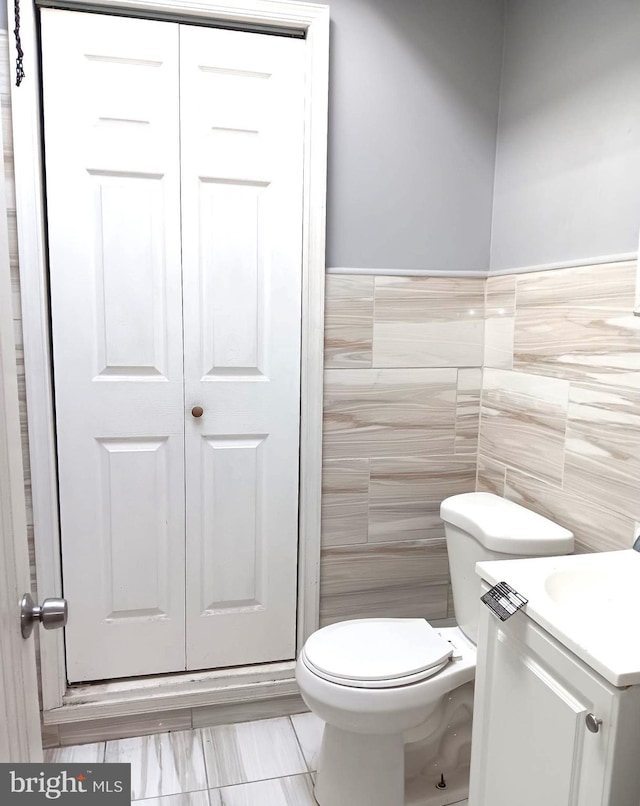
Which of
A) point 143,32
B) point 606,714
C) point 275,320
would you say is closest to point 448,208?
point 275,320

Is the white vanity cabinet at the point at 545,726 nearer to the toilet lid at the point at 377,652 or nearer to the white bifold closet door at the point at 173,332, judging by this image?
the toilet lid at the point at 377,652

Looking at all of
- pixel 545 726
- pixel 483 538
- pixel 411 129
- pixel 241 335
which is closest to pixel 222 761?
pixel 483 538

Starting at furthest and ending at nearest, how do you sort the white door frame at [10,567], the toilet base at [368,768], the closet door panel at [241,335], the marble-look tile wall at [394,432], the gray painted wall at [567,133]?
the marble-look tile wall at [394,432] < the closet door panel at [241,335] < the toilet base at [368,768] < the gray painted wall at [567,133] < the white door frame at [10,567]

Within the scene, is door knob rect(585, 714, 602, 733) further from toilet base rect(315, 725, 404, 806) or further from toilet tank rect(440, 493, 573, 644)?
toilet base rect(315, 725, 404, 806)

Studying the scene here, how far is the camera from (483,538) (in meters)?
1.67

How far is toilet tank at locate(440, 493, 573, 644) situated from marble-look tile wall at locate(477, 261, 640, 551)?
0.30ft

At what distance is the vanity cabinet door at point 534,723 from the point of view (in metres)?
0.95

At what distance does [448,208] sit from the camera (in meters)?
2.04

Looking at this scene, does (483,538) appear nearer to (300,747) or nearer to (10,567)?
(300,747)

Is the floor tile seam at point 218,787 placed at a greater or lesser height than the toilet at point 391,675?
lesser

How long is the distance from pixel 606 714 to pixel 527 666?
0.22 metres

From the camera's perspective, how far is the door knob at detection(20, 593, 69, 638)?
32.7 inches

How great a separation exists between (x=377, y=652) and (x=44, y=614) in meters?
1.02

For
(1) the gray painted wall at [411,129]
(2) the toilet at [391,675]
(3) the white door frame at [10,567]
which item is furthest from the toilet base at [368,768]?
(1) the gray painted wall at [411,129]
